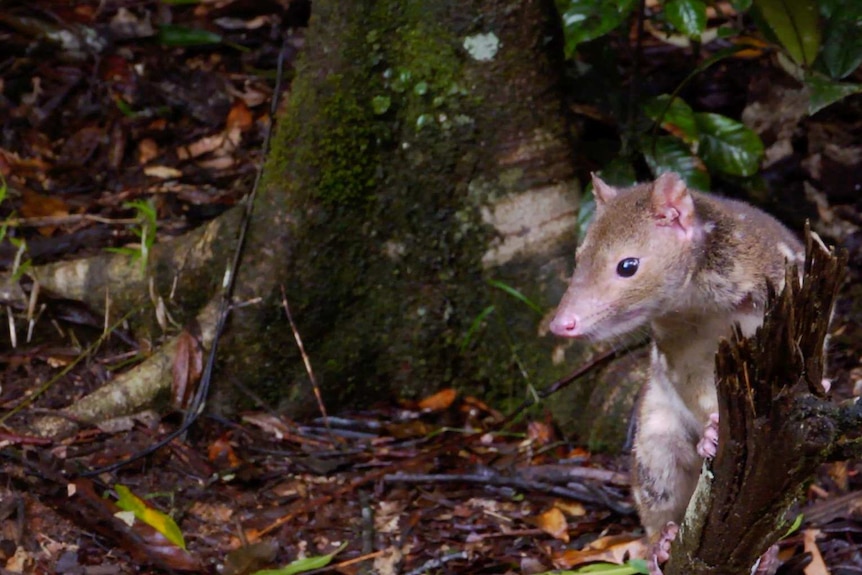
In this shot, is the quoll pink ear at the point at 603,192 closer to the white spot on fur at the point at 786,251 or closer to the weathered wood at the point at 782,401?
the white spot on fur at the point at 786,251

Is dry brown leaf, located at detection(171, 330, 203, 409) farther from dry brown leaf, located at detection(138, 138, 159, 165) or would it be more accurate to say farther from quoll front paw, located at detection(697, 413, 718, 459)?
quoll front paw, located at detection(697, 413, 718, 459)

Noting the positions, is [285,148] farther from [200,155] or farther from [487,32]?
[200,155]

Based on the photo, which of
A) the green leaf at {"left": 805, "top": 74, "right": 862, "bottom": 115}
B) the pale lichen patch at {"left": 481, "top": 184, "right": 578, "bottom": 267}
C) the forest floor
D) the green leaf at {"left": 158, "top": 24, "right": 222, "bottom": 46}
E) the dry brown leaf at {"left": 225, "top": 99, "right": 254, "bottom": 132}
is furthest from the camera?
the green leaf at {"left": 158, "top": 24, "right": 222, "bottom": 46}

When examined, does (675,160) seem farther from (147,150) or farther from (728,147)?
(147,150)

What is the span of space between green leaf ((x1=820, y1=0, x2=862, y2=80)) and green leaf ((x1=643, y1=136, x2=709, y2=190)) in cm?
64

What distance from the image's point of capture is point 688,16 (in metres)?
4.10

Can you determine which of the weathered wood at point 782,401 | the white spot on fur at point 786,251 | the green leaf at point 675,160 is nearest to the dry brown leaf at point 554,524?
the white spot on fur at point 786,251

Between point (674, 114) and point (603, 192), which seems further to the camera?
point (674, 114)

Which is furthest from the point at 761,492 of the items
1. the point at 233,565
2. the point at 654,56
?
the point at 654,56

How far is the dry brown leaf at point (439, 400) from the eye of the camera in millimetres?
4992

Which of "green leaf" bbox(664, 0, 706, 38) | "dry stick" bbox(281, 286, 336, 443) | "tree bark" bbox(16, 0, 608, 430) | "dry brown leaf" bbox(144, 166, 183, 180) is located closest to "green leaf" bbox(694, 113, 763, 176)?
"tree bark" bbox(16, 0, 608, 430)

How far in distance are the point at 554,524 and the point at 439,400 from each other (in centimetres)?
101

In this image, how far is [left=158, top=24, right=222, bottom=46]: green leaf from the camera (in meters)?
6.60

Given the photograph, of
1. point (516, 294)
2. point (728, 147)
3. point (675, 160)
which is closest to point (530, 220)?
point (516, 294)
